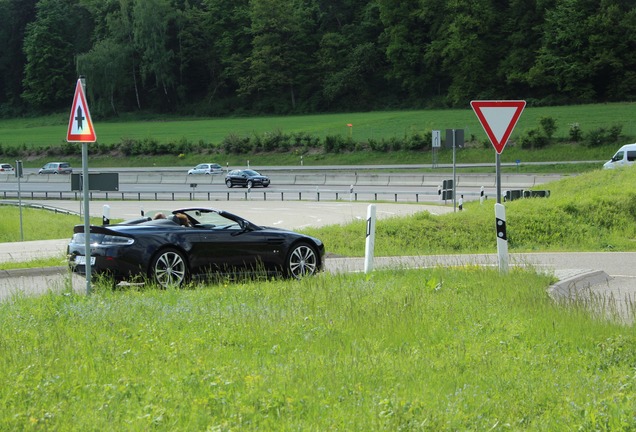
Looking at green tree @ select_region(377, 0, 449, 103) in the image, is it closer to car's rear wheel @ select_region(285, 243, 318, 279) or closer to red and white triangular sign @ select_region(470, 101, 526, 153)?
car's rear wheel @ select_region(285, 243, 318, 279)

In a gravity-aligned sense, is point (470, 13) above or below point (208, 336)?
above

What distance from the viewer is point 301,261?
14523 mm

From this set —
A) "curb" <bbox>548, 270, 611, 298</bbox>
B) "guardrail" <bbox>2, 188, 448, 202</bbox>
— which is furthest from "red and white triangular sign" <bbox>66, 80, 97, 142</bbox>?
"guardrail" <bbox>2, 188, 448, 202</bbox>

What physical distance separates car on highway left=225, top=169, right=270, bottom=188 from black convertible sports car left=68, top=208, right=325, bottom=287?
44522 mm

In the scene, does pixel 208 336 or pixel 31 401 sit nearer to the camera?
pixel 31 401

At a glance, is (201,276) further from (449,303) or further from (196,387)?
(196,387)

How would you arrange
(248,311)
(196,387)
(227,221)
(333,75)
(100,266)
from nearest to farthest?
(196,387)
(248,311)
(100,266)
(227,221)
(333,75)

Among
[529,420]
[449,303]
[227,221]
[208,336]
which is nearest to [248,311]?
[208,336]

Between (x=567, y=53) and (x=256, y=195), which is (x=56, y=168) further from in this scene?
(x=567, y=53)

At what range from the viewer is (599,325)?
8156 mm

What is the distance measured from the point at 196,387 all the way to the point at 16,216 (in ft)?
110

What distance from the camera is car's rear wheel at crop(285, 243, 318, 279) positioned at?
14.4 m

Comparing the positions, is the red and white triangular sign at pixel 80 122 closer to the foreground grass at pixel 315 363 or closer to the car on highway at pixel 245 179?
the foreground grass at pixel 315 363

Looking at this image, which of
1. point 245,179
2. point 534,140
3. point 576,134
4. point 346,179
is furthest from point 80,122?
point 534,140
